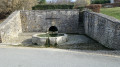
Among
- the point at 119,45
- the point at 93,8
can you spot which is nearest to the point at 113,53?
the point at 119,45

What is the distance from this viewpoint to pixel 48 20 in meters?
19.4

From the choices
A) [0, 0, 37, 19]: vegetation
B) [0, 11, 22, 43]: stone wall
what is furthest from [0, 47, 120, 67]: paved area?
[0, 0, 37, 19]: vegetation

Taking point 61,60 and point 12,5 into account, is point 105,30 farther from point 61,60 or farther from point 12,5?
point 12,5

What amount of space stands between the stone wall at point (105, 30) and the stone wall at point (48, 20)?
119 inches

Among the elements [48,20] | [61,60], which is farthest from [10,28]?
[61,60]

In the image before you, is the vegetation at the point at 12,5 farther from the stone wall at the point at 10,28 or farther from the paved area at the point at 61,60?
the paved area at the point at 61,60

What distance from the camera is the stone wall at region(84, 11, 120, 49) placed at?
1043 cm

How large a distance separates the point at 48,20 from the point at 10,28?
4800 millimetres

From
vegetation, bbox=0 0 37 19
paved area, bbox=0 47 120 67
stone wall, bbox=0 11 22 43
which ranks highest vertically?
vegetation, bbox=0 0 37 19

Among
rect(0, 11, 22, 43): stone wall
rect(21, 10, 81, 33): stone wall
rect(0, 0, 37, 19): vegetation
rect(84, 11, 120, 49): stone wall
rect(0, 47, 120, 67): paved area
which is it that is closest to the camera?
rect(0, 47, 120, 67): paved area

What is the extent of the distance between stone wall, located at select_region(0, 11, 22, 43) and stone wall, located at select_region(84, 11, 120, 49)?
7.76m

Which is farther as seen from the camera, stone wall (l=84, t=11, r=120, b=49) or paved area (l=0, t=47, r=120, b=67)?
stone wall (l=84, t=11, r=120, b=49)

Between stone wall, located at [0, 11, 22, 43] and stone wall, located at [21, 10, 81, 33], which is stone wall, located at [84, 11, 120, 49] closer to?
stone wall, located at [21, 10, 81, 33]

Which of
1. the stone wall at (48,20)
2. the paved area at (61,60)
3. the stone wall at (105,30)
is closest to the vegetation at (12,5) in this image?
the stone wall at (48,20)
